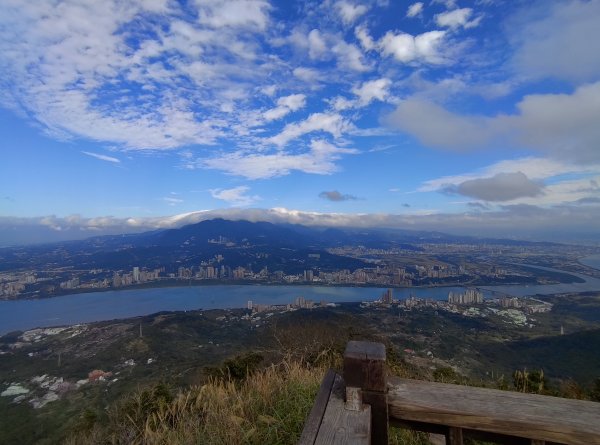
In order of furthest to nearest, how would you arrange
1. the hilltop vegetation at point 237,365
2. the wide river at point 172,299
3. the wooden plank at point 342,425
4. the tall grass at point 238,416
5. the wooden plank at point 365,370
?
the wide river at point 172,299 → the hilltop vegetation at point 237,365 → the tall grass at point 238,416 → the wooden plank at point 365,370 → the wooden plank at point 342,425

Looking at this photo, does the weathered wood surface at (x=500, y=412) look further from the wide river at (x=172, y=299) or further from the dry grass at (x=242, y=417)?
the wide river at (x=172, y=299)

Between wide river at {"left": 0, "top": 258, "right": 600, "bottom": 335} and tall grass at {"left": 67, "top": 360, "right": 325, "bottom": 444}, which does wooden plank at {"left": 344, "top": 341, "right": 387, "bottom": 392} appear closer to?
tall grass at {"left": 67, "top": 360, "right": 325, "bottom": 444}

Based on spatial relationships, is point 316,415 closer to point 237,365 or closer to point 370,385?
point 370,385

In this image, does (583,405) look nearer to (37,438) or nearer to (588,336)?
(37,438)

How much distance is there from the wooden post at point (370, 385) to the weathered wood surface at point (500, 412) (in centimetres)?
7

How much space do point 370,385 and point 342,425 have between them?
19 centimetres

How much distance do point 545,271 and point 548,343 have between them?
197 feet

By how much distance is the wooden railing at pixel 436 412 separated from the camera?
1116 millimetres

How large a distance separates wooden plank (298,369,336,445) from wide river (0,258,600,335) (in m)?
55.2

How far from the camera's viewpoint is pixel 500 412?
1198 mm

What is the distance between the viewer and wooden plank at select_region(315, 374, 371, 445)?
3.43 feet

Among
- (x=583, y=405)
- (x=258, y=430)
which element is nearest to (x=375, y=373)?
(x=583, y=405)

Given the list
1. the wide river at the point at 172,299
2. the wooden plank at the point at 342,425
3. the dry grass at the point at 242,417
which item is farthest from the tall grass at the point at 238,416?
the wide river at the point at 172,299

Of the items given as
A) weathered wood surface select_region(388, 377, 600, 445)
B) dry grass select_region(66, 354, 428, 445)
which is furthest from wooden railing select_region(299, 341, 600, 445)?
dry grass select_region(66, 354, 428, 445)
